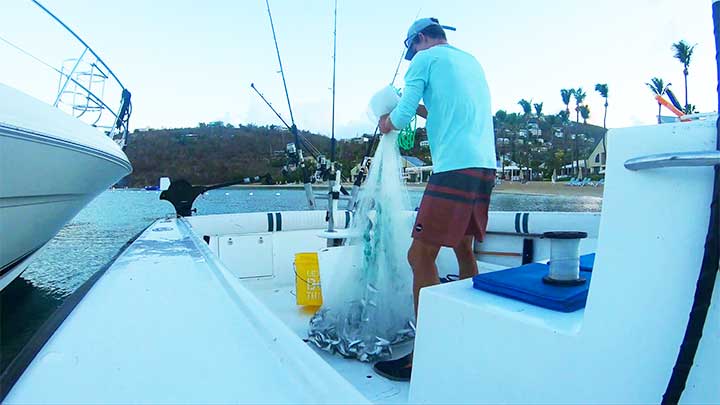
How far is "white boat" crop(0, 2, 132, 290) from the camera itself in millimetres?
2365

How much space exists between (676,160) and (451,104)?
1053mm

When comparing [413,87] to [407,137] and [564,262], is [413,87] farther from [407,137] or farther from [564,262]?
[564,262]

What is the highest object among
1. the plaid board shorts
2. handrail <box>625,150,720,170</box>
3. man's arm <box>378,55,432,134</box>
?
man's arm <box>378,55,432,134</box>

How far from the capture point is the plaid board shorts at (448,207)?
171 cm

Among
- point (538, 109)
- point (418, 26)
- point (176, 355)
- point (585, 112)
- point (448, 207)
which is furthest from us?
point (538, 109)

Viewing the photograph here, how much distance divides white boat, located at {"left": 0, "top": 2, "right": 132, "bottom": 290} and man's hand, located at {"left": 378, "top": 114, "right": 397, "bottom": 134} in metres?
1.90

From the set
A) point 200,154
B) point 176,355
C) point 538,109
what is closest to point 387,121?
point 176,355

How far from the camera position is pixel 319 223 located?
4133mm

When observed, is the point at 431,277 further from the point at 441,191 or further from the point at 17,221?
the point at 17,221

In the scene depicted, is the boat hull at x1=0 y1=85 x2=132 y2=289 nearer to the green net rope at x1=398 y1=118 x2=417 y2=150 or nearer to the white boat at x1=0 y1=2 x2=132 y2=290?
the white boat at x1=0 y1=2 x2=132 y2=290

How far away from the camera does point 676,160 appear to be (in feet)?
2.51

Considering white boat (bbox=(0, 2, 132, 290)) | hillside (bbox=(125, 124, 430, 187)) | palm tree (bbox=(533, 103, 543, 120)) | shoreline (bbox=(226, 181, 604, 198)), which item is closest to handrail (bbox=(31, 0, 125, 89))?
white boat (bbox=(0, 2, 132, 290))

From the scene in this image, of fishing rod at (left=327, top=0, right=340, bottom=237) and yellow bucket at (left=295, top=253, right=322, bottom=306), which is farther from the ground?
fishing rod at (left=327, top=0, right=340, bottom=237)

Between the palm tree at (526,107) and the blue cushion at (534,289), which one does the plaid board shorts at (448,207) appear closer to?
the blue cushion at (534,289)
